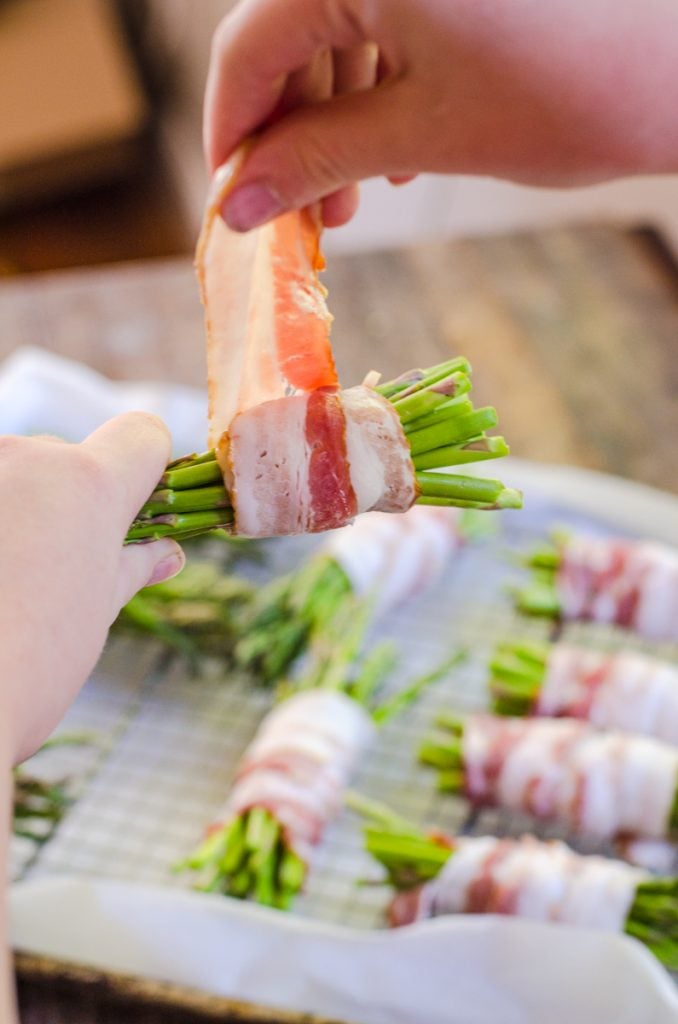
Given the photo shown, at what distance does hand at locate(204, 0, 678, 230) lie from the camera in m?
0.96

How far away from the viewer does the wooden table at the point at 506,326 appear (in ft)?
6.21

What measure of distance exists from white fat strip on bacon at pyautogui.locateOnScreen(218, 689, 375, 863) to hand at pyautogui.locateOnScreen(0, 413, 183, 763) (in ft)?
2.24

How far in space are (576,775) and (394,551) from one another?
43 cm

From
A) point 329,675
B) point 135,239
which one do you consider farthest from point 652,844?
point 135,239

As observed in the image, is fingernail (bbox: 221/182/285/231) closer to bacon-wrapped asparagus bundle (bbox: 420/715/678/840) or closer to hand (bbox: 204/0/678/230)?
hand (bbox: 204/0/678/230)

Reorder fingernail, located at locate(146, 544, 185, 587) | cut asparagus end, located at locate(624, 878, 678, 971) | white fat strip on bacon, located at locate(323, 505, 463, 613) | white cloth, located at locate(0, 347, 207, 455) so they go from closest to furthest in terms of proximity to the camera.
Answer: fingernail, located at locate(146, 544, 185, 587), cut asparagus end, located at locate(624, 878, 678, 971), white fat strip on bacon, located at locate(323, 505, 463, 613), white cloth, located at locate(0, 347, 207, 455)

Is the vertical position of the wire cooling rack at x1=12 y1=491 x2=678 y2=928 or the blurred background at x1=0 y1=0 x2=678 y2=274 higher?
the blurred background at x1=0 y1=0 x2=678 y2=274

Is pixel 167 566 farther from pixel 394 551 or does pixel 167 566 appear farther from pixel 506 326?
pixel 506 326

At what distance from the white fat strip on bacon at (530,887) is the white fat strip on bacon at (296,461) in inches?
25.3

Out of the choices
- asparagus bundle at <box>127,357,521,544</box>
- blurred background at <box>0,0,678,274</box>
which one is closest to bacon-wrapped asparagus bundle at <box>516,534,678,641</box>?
asparagus bundle at <box>127,357,521,544</box>

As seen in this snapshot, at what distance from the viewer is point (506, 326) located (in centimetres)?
207

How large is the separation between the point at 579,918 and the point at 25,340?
1336 mm

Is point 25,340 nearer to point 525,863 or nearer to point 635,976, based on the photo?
point 525,863

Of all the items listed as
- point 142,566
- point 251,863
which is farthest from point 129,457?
point 251,863
